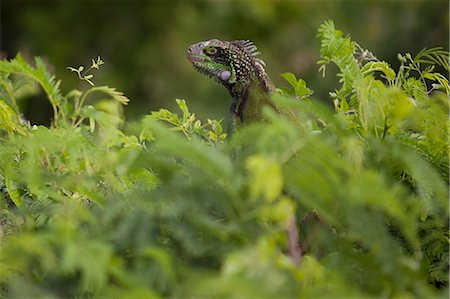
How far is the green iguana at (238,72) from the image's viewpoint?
2807 mm

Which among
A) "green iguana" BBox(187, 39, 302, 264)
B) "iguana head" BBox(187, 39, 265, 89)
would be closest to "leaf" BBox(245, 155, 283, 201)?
"green iguana" BBox(187, 39, 302, 264)

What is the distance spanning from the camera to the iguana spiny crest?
2816 mm

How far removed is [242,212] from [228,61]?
1497 mm

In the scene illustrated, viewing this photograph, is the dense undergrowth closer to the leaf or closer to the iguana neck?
the leaf

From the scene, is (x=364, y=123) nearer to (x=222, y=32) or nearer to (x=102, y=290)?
(x=102, y=290)

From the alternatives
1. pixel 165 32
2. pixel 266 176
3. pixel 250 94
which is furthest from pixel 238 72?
pixel 165 32

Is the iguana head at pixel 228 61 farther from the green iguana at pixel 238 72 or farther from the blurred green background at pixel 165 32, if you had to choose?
the blurred green background at pixel 165 32

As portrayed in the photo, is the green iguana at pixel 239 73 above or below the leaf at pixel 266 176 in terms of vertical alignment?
above

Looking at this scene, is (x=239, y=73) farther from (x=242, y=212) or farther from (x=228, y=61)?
(x=242, y=212)

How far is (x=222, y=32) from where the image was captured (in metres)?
10.4

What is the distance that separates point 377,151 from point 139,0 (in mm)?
9167

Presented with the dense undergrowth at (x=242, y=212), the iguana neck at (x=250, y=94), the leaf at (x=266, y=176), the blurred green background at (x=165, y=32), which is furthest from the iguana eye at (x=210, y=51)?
the blurred green background at (x=165, y=32)

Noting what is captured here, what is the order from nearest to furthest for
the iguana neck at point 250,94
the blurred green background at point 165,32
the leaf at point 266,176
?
1. the leaf at point 266,176
2. the iguana neck at point 250,94
3. the blurred green background at point 165,32

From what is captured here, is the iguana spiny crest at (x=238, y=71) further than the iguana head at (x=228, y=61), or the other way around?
the iguana head at (x=228, y=61)
